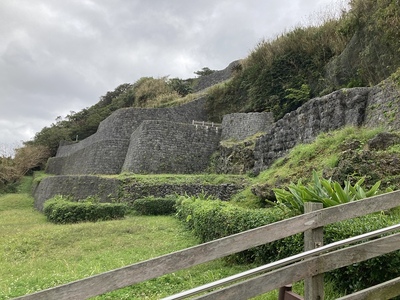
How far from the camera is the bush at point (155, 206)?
13406 millimetres

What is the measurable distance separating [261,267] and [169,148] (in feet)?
59.1

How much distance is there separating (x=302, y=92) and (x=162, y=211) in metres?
10.0

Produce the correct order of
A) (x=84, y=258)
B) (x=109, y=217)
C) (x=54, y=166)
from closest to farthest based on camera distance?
(x=84, y=258) < (x=109, y=217) < (x=54, y=166)

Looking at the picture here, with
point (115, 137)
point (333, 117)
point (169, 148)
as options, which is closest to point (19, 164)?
point (115, 137)

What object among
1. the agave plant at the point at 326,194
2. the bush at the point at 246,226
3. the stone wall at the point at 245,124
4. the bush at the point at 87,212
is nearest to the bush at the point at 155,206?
the bush at the point at 87,212

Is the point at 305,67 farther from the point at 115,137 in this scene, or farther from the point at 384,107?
the point at 115,137

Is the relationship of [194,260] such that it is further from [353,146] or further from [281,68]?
[281,68]

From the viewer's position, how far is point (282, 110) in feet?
61.5

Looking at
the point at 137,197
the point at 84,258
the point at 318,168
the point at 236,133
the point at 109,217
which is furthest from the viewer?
the point at 236,133

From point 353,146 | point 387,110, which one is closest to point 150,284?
point 353,146

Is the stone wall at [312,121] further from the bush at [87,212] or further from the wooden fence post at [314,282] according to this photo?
the wooden fence post at [314,282]

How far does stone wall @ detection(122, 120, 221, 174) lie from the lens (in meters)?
19.1

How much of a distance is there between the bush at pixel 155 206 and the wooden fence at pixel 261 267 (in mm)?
11318

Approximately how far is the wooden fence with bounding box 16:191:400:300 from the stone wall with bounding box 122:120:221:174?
16827 mm
